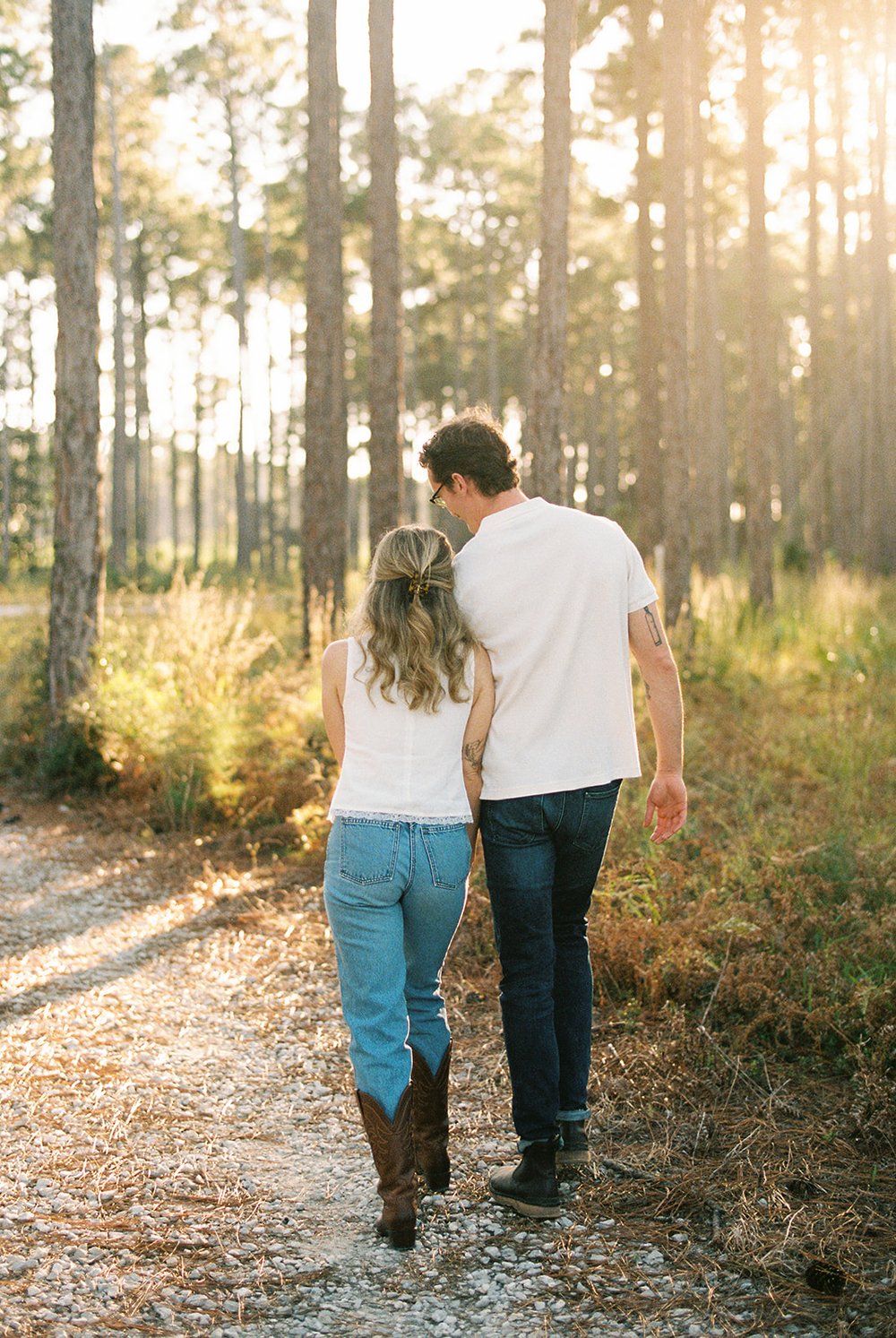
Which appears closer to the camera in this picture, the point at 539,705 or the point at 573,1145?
the point at 539,705

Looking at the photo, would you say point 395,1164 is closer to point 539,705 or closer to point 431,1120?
point 431,1120

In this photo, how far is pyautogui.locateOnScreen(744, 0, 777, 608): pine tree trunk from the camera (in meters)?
15.6

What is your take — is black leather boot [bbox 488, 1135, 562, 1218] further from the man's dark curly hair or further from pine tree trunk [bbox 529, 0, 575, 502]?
pine tree trunk [bbox 529, 0, 575, 502]

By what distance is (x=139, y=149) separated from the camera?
2983cm

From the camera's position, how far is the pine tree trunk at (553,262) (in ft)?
32.8

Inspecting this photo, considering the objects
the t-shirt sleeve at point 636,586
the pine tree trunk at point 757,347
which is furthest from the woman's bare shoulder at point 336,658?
the pine tree trunk at point 757,347

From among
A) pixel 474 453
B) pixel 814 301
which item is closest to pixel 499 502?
pixel 474 453

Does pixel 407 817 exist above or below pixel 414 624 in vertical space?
below

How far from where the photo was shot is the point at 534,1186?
3494 millimetres

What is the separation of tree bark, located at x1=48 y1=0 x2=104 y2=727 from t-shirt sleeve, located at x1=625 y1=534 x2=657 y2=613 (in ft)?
23.8

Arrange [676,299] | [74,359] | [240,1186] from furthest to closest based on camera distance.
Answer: [676,299], [74,359], [240,1186]

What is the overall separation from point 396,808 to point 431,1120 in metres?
1.04

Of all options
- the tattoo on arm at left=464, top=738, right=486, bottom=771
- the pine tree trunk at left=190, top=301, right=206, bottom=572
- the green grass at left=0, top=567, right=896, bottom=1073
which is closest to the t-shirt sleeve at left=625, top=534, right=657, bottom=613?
the tattoo on arm at left=464, top=738, right=486, bottom=771

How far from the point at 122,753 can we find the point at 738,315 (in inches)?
1397
